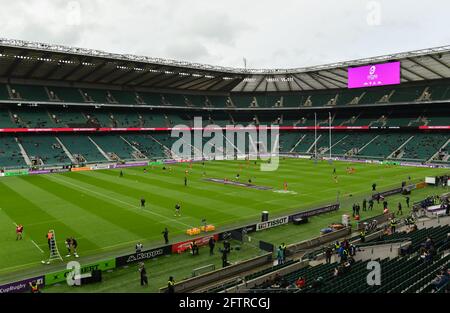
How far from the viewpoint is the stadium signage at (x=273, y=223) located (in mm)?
29891

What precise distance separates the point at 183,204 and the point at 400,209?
67.9 feet

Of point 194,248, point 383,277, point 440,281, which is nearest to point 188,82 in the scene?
point 194,248

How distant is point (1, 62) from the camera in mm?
67938

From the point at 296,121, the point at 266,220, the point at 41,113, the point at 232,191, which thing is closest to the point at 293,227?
the point at 266,220

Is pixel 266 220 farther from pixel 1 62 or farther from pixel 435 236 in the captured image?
pixel 1 62

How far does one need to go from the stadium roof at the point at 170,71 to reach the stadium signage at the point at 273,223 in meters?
48.4

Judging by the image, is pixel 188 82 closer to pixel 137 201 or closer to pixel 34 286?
pixel 137 201

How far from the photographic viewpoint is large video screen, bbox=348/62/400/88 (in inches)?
2864

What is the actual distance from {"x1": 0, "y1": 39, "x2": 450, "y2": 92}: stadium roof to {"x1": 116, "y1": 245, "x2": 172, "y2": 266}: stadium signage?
50377 millimetres

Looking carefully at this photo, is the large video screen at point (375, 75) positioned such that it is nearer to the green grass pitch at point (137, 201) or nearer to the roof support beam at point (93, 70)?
the green grass pitch at point (137, 201)

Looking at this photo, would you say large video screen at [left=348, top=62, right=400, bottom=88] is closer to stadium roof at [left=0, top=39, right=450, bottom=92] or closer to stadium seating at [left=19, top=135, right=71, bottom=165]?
stadium roof at [left=0, top=39, right=450, bottom=92]

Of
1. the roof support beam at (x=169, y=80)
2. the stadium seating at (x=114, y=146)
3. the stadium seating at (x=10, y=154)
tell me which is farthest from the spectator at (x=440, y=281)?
the roof support beam at (x=169, y=80)

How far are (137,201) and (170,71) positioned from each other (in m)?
50.3

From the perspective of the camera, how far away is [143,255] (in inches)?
934
